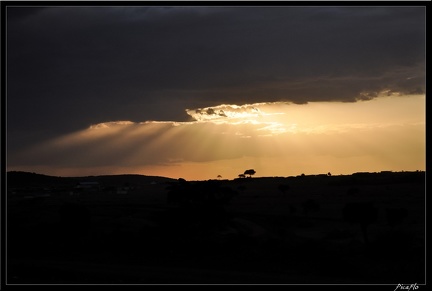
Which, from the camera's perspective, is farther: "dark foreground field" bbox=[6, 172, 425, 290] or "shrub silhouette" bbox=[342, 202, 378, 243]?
"shrub silhouette" bbox=[342, 202, 378, 243]

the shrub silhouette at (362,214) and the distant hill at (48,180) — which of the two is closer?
the shrub silhouette at (362,214)

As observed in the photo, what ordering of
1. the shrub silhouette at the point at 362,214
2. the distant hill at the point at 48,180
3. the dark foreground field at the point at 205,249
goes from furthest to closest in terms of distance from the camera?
the distant hill at the point at 48,180, the shrub silhouette at the point at 362,214, the dark foreground field at the point at 205,249

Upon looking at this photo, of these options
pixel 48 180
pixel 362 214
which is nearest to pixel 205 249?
pixel 362 214

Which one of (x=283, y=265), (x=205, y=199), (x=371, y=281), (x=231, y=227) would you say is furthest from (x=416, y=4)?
(x=231, y=227)

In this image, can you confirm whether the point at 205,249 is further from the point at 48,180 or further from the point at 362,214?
the point at 48,180

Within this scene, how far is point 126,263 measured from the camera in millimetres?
25891

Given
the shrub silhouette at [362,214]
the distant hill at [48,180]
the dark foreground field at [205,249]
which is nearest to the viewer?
the dark foreground field at [205,249]

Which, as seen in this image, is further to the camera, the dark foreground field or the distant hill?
the distant hill

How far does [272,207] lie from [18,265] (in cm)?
4498

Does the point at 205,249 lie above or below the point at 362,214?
below

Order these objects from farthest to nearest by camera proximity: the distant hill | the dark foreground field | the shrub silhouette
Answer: the distant hill, the shrub silhouette, the dark foreground field

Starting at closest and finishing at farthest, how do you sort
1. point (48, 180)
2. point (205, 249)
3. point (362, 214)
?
point (205, 249), point (362, 214), point (48, 180)

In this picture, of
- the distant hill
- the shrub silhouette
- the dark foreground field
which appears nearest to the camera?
the dark foreground field

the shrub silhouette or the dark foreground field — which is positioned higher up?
the shrub silhouette
